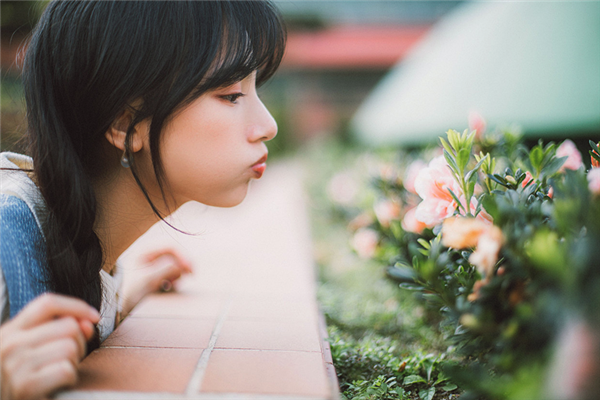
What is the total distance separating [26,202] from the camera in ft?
3.70

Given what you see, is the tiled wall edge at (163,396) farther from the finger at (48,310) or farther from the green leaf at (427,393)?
the green leaf at (427,393)

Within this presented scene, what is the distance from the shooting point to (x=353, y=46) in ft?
64.6

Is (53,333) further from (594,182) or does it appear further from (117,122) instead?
(594,182)

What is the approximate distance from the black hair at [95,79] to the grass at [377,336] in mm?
842

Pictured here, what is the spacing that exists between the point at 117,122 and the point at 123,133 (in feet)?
0.12

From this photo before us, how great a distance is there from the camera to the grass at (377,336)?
127 cm

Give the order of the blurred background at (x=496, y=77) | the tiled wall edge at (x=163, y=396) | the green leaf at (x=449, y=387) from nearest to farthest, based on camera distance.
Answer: the tiled wall edge at (x=163, y=396) < the green leaf at (x=449, y=387) < the blurred background at (x=496, y=77)

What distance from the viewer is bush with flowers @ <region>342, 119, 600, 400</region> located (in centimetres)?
62

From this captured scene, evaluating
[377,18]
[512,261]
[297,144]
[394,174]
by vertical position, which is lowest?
[297,144]

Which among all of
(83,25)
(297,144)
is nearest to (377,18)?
(297,144)

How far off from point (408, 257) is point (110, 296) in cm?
118

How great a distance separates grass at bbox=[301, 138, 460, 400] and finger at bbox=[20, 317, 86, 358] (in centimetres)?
76

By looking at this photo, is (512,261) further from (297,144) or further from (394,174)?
(297,144)

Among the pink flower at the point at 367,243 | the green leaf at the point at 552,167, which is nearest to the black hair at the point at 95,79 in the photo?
the green leaf at the point at 552,167
